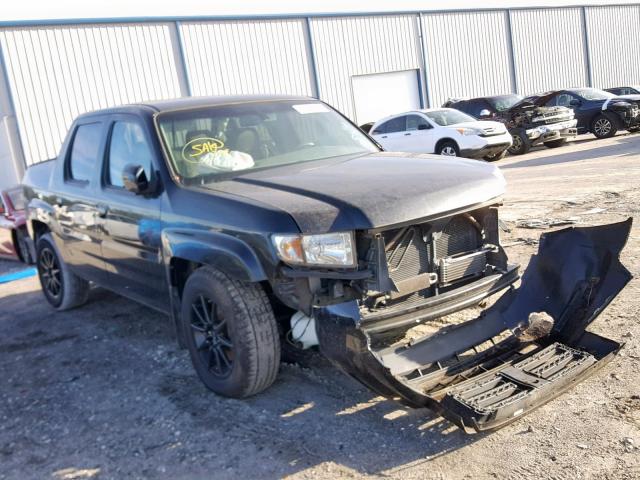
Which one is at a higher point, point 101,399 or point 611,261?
point 611,261

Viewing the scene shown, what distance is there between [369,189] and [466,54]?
25.9 metres

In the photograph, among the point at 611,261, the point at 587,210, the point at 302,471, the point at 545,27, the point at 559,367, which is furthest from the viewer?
the point at 545,27

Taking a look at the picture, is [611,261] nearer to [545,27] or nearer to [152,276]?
[152,276]

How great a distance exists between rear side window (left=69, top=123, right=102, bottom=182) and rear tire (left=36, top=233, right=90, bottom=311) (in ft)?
3.17

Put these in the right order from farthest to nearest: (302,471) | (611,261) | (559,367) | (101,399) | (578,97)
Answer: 1. (578,97)
2. (101,399)
3. (611,261)
4. (559,367)
5. (302,471)

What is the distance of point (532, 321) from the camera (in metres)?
3.86

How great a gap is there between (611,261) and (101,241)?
3.67m

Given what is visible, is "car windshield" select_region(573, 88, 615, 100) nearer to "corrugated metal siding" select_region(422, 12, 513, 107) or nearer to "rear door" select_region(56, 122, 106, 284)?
"corrugated metal siding" select_region(422, 12, 513, 107)

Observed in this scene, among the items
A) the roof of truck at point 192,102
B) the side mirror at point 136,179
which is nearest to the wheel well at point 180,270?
the side mirror at point 136,179

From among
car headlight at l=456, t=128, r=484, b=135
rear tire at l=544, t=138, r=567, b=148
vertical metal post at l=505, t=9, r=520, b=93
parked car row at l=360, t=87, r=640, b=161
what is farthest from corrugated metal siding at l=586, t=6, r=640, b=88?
car headlight at l=456, t=128, r=484, b=135

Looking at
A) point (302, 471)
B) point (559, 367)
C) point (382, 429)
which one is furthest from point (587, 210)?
point (302, 471)

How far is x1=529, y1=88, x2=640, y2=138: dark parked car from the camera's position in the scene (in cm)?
1730

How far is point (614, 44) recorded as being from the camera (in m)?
33.5

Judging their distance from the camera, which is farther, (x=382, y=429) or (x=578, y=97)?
(x=578, y=97)
